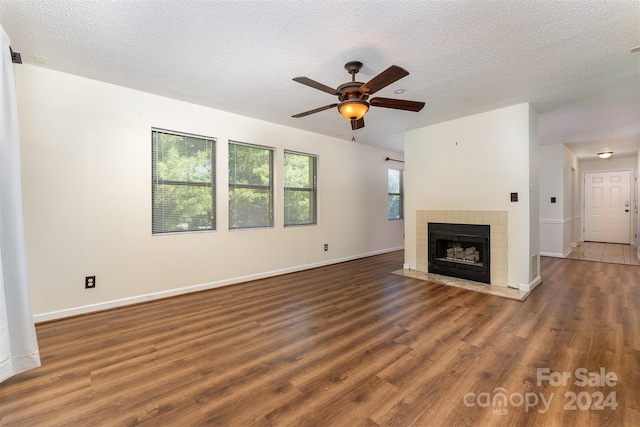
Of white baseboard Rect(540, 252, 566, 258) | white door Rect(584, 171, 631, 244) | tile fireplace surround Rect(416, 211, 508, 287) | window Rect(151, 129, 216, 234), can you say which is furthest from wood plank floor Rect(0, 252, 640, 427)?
white door Rect(584, 171, 631, 244)

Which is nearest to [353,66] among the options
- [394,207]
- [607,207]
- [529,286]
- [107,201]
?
[107,201]

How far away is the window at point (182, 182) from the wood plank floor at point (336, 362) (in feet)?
3.28

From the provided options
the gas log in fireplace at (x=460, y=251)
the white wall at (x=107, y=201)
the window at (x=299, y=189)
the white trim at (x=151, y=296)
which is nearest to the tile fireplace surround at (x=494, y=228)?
the gas log in fireplace at (x=460, y=251)

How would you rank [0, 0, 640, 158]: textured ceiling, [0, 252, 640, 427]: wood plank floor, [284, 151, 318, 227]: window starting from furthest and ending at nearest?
[284, 151, 318, 227]: window < [0, 0, 640, 158]: textured ceiling < [0, 252, 640, 427]: wood plank floor

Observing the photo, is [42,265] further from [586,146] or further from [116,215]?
[586,146]

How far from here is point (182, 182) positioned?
363 centimetres

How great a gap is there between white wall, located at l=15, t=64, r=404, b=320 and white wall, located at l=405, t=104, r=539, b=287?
2.60 meters

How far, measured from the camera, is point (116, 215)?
3.13 m

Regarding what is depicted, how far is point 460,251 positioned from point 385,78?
346 centimetres

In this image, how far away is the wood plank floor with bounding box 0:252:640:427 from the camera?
156 cm

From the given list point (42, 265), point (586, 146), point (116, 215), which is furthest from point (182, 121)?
point (586, 146)

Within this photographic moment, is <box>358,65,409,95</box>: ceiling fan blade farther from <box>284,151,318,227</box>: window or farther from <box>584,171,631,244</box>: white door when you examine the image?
<box>584,171,631,244</box>: white door

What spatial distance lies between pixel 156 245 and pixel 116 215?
55cm

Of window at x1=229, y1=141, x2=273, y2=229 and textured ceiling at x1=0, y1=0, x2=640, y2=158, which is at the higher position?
textured ceiling at x1=0, y1=0, x2=640, y2=158
